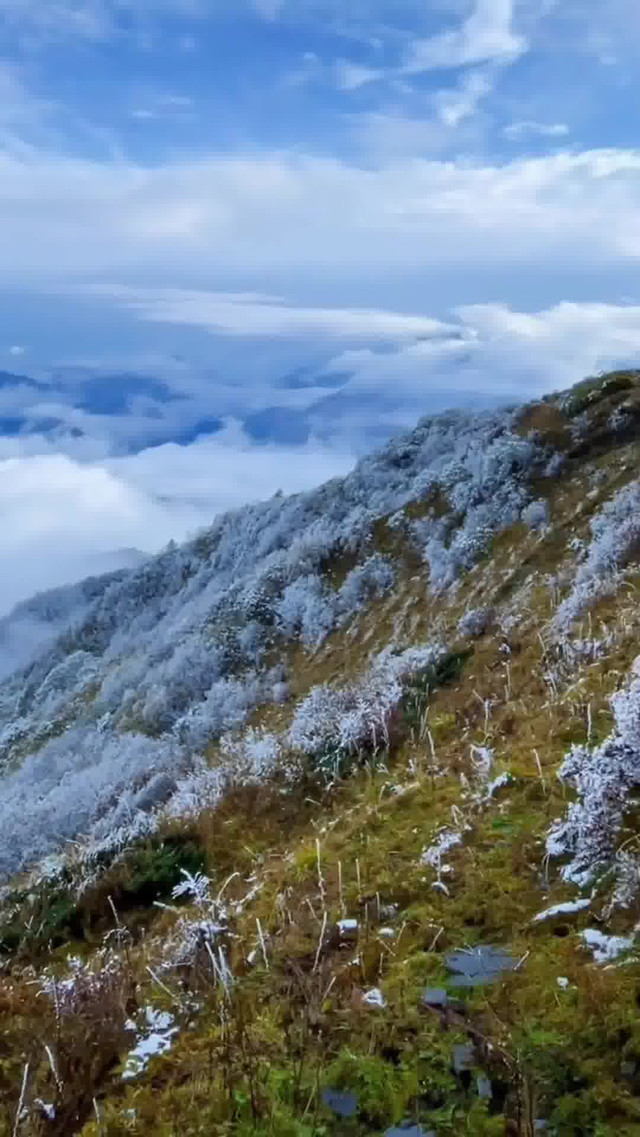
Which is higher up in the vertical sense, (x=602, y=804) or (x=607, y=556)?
(x=607, y=556)

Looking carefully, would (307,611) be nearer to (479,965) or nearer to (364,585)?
(364,585)

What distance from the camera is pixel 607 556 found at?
608 inches

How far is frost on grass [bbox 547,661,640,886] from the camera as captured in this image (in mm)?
5457

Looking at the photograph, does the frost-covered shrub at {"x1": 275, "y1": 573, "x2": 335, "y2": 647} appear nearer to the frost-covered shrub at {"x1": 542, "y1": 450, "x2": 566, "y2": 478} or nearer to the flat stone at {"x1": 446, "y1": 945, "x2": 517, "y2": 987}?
the frost-covered shrub at {"x1": 542, "y1": 450, "x2": 566, "y2": 478}

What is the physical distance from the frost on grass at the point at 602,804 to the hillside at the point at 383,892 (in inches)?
0.7

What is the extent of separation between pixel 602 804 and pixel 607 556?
1052 cm

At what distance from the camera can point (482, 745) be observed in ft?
28.2

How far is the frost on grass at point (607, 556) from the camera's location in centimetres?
1294

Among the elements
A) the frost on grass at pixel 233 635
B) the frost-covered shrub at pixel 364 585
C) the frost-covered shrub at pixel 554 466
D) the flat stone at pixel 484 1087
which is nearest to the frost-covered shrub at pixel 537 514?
the frost on grass at pixel 233 635

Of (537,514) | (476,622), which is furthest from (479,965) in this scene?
(537,514)

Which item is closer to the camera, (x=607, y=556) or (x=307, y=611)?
(x=607, y=556)

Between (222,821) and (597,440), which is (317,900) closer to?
(222,821)

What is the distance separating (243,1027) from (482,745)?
187 inches

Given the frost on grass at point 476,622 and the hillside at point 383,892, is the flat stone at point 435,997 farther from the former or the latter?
the frost on grass at point 476,622
